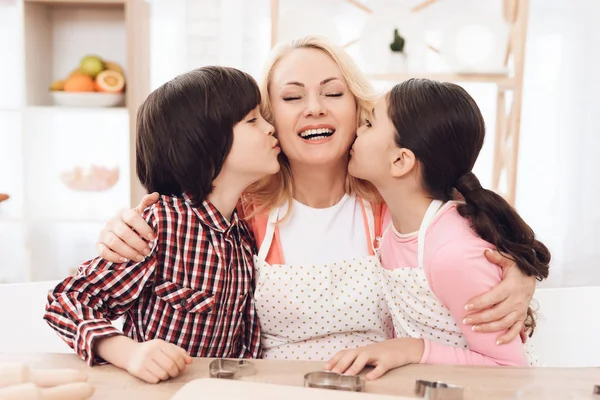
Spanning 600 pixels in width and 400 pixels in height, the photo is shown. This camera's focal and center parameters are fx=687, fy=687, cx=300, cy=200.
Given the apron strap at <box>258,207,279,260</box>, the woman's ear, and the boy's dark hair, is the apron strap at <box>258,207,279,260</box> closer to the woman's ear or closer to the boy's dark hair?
the boy's dark hair

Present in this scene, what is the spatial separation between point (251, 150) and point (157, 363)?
559mm

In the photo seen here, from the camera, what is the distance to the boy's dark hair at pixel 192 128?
1270 mm

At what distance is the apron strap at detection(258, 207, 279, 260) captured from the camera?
138cm

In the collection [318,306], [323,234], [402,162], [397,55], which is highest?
[397,55]

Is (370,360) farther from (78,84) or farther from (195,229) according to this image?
(78,84)

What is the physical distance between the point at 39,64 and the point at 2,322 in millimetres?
2068

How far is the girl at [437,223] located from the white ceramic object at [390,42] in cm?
179

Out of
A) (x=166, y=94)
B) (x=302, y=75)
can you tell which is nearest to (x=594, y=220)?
(x=302, y=75)

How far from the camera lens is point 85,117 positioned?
10.6ft

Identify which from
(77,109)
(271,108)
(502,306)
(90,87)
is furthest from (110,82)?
(502,306)

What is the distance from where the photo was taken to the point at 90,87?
3.25 m

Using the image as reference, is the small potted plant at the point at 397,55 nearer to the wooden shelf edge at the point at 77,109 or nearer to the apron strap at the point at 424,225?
the wooden shelf edge at the point at 77,109

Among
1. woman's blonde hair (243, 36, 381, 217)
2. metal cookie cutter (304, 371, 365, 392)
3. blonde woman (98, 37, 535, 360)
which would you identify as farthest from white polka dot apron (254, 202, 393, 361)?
metal cookie cutter (304, 371, 365, 392)

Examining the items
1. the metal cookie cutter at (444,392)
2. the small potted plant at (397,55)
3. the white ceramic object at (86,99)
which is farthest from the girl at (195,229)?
the white ceramic object at (86,99)
